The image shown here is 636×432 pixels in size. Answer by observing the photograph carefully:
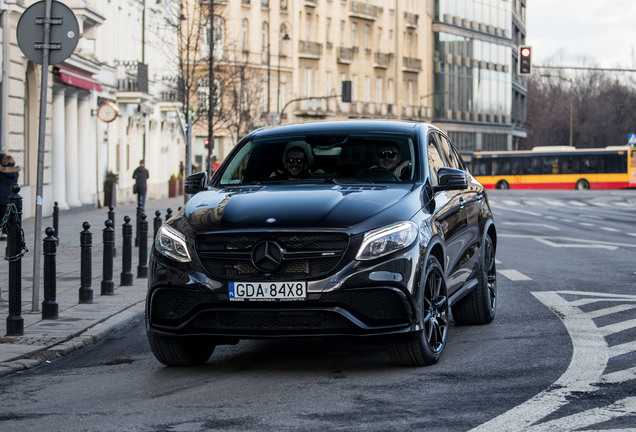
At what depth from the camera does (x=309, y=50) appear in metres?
87.2

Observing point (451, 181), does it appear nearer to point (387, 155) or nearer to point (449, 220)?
point (449, 220)

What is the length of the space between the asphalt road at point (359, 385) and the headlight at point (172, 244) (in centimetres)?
75

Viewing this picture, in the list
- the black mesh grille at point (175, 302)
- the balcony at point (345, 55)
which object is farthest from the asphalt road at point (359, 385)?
the balcony at point (345, 55)

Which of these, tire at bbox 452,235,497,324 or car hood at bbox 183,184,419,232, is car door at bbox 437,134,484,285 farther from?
car hood at bbox 183,184,419,232

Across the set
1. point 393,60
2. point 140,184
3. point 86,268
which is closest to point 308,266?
point 86,268

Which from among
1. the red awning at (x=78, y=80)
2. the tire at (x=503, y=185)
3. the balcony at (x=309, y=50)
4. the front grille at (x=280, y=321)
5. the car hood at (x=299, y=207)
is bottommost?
the front grille at (x=280, y=321)

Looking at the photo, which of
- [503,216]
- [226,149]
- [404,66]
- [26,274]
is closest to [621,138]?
[404,66]

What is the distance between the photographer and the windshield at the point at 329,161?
27.3ft

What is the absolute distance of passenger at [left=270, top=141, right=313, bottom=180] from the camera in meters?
8.45

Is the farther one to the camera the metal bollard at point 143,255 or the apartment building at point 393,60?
the apartment building at point 393,60

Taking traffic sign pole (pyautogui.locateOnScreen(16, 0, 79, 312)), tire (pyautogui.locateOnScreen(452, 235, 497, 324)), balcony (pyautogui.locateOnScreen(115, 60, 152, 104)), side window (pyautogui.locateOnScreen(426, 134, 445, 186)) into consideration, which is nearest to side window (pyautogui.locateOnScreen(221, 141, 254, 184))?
side window (pyautogui.locateOnScreen(426, 134, 445, 186))

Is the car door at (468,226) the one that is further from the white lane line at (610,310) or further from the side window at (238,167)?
the side window at (238,167)

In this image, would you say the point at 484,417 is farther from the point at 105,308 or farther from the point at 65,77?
the point at 65,77

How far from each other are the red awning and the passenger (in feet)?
82.7
